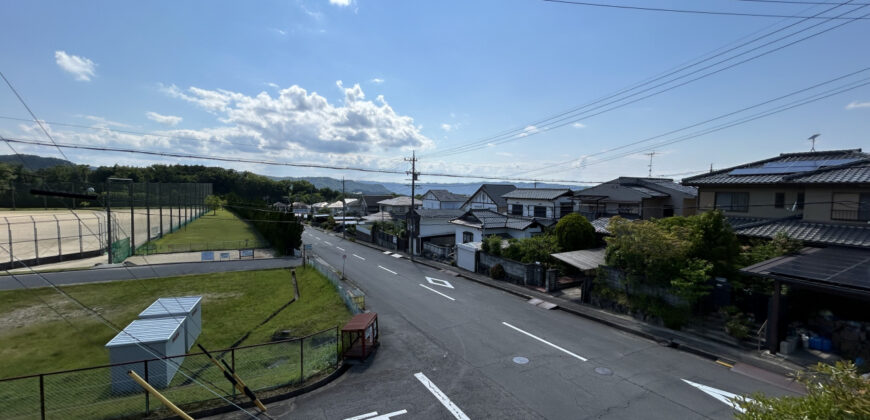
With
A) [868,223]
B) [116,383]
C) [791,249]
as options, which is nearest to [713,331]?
[791,249]

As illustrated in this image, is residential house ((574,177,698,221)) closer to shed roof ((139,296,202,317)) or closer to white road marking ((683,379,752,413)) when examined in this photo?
white road marking ((683,379,752,413))

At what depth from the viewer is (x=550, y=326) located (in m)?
15.6

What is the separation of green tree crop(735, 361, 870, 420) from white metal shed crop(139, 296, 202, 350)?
55.0 feet

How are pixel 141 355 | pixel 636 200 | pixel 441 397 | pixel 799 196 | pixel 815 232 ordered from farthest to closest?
1. pixel 636 200
2. pixel 799 196
3. pixel 815 232
4. pixel 141 355
5. pixel 441 397

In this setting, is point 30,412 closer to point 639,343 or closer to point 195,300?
point 195,300

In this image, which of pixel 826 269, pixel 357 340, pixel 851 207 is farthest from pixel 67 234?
pixel 851 207

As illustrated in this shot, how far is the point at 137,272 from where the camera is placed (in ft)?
89.8

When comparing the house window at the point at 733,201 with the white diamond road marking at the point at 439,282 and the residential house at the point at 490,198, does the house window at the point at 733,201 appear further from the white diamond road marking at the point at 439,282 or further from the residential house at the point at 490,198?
the residential house at the point at 490,198

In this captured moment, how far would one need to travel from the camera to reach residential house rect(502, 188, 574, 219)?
35281 mm

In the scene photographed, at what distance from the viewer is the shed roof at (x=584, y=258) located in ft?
62.0

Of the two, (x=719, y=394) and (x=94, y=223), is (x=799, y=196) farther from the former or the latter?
(x=94, y=223)

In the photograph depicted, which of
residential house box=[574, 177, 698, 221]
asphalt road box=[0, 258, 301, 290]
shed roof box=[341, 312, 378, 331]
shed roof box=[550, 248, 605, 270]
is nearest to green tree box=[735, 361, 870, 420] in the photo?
shed roof box=[341, 312, 378, 331]

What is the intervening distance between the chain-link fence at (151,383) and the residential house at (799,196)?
21.0 metres

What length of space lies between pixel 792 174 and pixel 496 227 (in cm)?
1798
